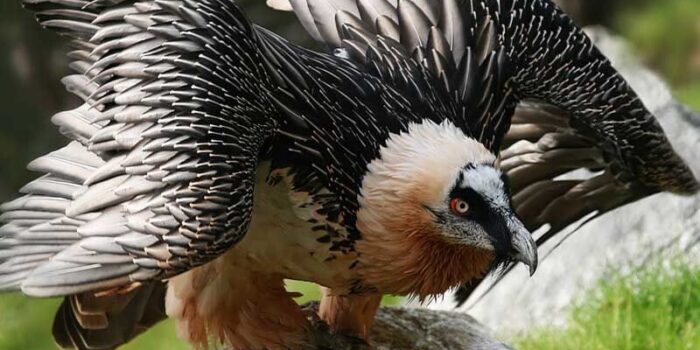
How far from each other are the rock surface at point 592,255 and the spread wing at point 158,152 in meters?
3.07

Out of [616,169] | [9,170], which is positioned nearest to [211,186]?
[616,169]

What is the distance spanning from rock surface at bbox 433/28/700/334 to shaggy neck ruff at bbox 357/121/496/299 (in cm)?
223

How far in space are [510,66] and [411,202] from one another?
3.52 ft

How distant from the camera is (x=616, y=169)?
6.92 m

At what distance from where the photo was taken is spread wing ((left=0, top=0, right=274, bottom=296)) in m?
4.95

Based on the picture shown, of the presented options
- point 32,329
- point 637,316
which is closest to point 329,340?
point 637,316

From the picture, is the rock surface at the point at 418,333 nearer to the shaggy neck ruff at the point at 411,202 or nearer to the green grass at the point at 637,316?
the shaggy neck ruff at the point at 411,202

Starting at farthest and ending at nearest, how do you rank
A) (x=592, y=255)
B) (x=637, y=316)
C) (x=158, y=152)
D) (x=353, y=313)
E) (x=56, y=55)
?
(x=56, y=55)
(x=592, y=255)
(x=637, y=316)
(x=353, y=313)
(x=158, y=152)

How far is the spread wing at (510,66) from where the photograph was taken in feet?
19.8

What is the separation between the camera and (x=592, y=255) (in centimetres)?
816

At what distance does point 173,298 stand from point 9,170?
1065 centimetres

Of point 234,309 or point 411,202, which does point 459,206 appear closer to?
point 411,202

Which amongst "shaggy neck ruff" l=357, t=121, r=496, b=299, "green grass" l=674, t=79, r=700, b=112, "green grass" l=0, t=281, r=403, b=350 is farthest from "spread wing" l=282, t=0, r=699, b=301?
"green grass" l=674, t=79, r=700, b=112

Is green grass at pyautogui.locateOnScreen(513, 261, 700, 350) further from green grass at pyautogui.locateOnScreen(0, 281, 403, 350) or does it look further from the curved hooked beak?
green grass at pyautogui.locateOnScreen(0, 281, 403, 350)
